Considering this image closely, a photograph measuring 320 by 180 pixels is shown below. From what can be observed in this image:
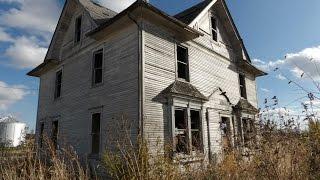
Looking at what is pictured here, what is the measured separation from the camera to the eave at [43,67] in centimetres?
1610

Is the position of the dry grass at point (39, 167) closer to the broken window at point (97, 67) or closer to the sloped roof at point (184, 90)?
the sloped roof at point (184, 90)

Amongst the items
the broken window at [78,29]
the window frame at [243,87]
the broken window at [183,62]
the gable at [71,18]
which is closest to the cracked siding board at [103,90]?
the broken window at [78,29]

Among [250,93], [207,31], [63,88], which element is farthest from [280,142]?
[250,93]

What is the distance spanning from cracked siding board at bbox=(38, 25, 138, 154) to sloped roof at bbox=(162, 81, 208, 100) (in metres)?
1.55

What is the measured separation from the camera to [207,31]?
14.7m

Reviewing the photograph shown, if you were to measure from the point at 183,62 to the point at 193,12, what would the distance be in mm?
3592

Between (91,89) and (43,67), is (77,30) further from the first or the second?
(91,89)

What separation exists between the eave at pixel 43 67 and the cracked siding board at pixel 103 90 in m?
1.12

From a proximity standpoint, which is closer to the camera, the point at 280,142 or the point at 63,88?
the point at 280,142

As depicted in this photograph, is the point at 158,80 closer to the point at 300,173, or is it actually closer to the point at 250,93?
the point at 300,173

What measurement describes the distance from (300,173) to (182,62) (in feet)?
25.8

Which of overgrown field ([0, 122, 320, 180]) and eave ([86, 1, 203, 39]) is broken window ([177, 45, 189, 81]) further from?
overgrown field ([0, 122, 320, 180])

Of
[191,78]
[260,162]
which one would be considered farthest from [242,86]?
[260,162]

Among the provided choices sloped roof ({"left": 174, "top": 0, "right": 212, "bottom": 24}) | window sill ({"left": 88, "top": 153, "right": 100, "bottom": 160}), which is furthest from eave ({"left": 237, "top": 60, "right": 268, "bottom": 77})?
window sill ({"left": 88, "top": 153, "right": 100, "bottom": 160})
